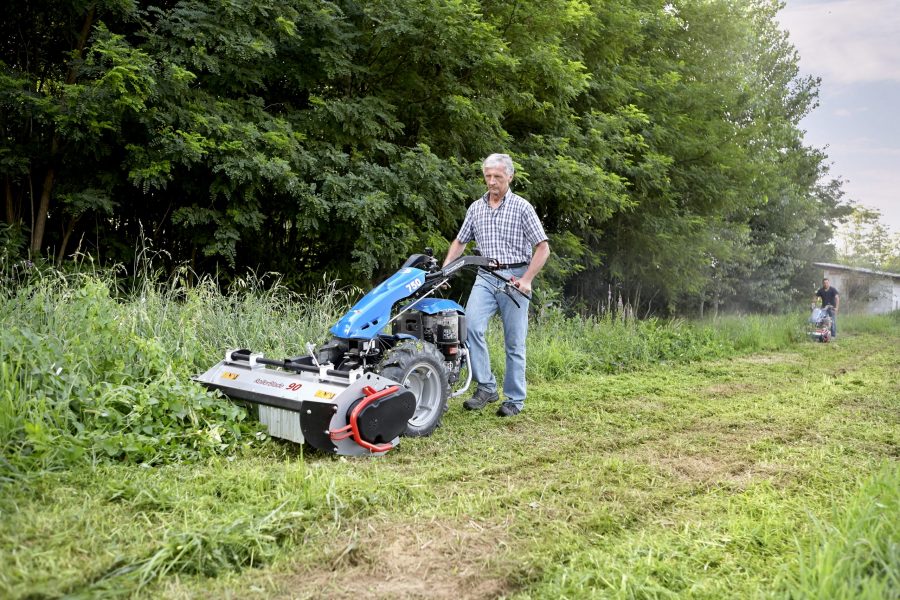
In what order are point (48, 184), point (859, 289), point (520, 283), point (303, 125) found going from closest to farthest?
point (520, 283) < point (48, 184) < point (303, 125) < point (859, 289)

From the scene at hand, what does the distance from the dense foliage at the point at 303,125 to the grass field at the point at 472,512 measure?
326 cm

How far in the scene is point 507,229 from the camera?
5523 millimetres

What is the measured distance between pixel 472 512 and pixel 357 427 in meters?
1.00

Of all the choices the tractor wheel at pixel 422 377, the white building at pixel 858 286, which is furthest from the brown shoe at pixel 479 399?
the white building at pixel 858 286

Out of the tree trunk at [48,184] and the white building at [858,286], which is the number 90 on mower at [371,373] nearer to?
the tree trunk at [48,184]

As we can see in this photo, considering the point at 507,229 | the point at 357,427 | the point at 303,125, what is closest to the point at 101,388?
the point at 357,427

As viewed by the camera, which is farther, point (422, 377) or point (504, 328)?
point (504, 328)

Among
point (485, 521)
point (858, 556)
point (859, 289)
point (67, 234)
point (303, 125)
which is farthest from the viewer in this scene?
point (859, 289)

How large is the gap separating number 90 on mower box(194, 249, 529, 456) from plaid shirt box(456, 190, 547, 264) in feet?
0.79

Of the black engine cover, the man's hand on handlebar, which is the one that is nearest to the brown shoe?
the man's hand on handlebar

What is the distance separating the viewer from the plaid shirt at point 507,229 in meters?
5.47

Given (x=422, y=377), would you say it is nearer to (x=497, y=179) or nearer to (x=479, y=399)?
(x=479, y=399)

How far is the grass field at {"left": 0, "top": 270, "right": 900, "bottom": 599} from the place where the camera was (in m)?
2.45

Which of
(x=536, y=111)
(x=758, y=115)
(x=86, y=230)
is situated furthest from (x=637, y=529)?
(x=758, y=115)
